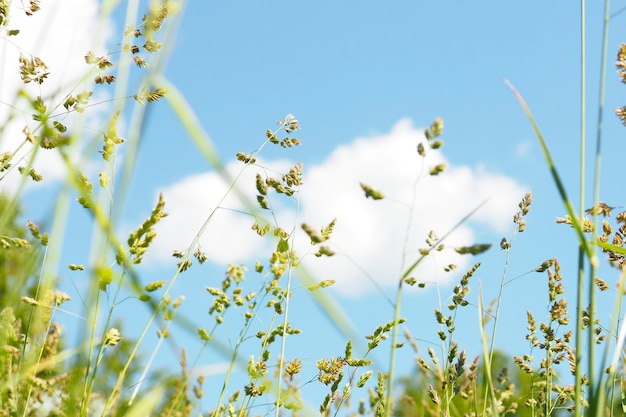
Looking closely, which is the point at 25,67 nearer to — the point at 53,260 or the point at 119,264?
→ the point at 119,264

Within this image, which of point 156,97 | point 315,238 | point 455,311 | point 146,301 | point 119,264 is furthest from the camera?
point 455,311

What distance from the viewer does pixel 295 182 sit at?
8.45 ft

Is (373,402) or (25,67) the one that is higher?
(25,67)

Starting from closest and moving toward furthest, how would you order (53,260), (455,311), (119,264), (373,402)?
(53,260) < (119,264) < (455,311) < (373,402)

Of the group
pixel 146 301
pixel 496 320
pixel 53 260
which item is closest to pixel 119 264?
pixel 146 301

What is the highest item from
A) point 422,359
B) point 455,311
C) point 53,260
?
point 455,311

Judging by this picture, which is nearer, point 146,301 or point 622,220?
point 146,301

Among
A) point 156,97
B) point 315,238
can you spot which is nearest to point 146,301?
point 315,238

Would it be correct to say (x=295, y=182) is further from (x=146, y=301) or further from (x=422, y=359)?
(x=146, y=301)

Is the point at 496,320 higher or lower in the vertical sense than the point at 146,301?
higher

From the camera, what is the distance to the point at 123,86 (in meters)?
1.51

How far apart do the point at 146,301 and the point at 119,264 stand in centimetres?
23

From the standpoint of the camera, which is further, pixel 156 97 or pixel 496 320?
pixel 496 320

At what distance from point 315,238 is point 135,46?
1519 millimetres
